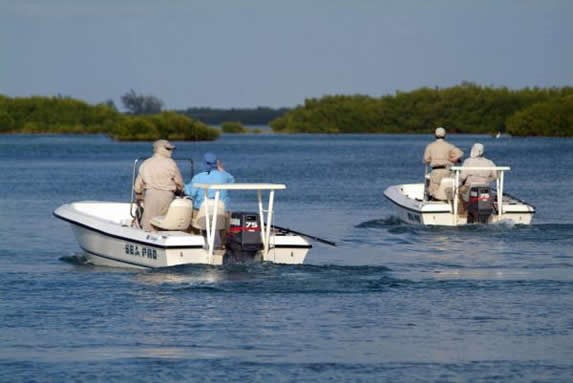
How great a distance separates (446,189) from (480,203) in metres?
1.05

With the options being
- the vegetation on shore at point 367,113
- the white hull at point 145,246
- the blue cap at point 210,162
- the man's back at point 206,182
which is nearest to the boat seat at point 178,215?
the white hull at point 145,246

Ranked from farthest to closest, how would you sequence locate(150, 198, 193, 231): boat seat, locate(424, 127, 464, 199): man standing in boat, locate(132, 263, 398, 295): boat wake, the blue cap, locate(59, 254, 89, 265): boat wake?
locate(424, 127, 464, 199): man standing in boat, locate(59, 254, 89, 265): boat wake, the blue cap, locate(150, 198, 193, 231): boat seat, locate(132, 263, 398, 295): boat wake

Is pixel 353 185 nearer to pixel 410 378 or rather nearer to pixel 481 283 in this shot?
pixel 481 283

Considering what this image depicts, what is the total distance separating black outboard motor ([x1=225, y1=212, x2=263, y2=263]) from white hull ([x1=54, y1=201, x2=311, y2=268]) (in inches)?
5.9

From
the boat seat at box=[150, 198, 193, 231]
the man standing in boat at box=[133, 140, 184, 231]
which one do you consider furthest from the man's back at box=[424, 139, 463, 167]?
the boat seat at box=[150, 198, 193, 231]

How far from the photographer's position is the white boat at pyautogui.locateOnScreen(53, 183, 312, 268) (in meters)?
18.3

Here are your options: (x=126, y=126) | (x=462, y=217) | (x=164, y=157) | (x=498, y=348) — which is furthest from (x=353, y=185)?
(x=126, y=126)

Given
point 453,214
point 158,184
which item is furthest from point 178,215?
point 453,214

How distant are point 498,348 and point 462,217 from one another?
10.5 m

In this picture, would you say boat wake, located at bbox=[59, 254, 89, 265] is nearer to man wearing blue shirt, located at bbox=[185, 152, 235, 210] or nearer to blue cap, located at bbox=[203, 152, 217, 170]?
man wearing blue shirt, located at bbox=[185, 152, 235, 210]

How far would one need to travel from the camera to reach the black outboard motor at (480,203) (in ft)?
78.7

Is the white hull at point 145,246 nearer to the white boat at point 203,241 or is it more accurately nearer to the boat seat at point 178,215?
the white boat at point 203,241

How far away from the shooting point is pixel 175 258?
60.7ft

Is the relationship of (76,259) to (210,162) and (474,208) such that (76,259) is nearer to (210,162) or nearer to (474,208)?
(210,162)
